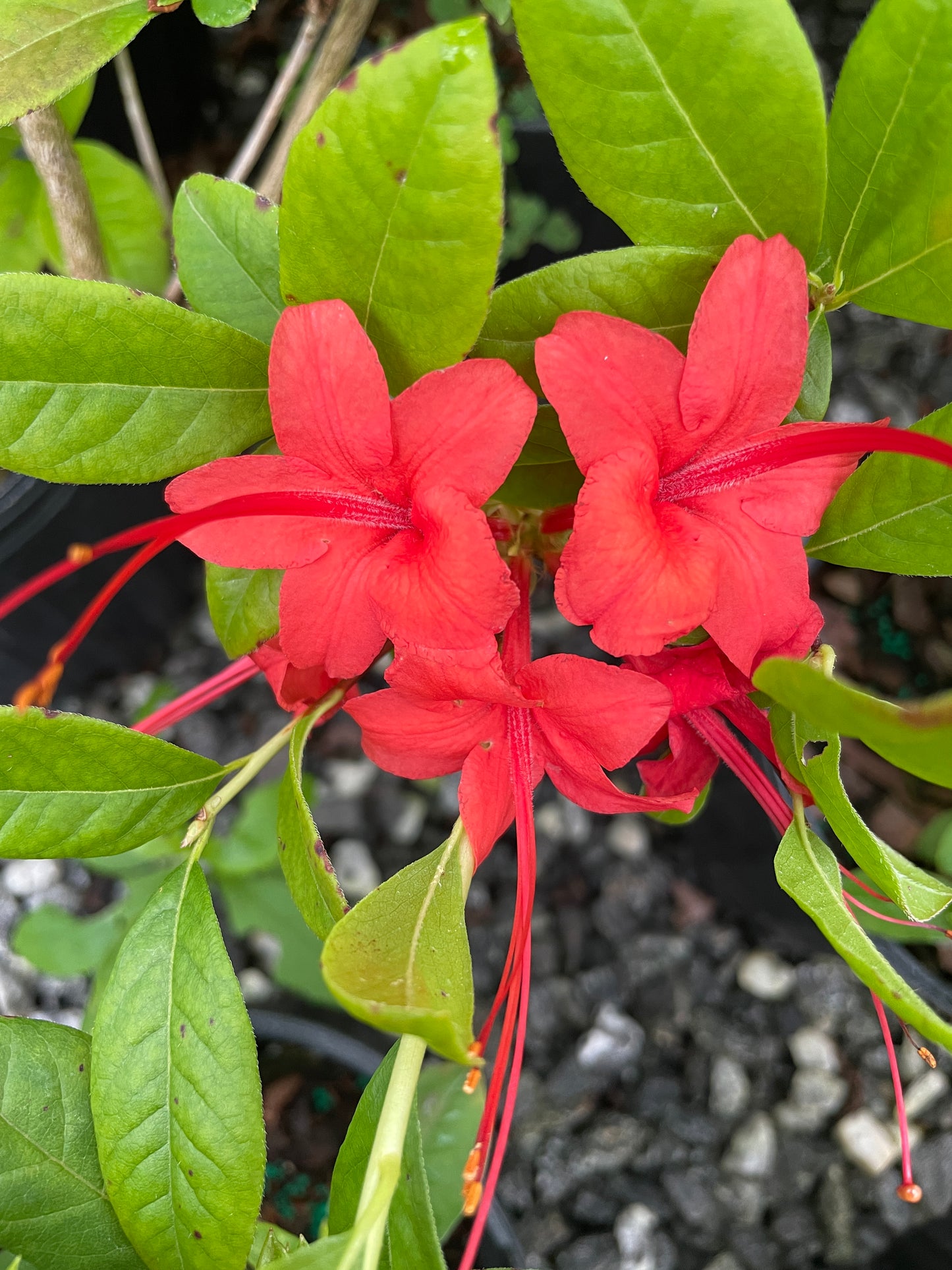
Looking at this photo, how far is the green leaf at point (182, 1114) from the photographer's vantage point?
0.62m

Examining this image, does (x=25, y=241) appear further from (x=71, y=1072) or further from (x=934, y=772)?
(x=934, y=772)

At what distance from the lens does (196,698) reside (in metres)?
0.74

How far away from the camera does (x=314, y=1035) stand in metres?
1.15

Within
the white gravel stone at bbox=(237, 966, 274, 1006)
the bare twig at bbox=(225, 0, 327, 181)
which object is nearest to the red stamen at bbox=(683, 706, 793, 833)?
the bare twig at bbox=(225, 0, 327, 181)

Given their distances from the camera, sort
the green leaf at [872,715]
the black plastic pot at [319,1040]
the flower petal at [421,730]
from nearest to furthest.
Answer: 1. the green leaf at [872,715]
2. the flower petal at [421,730]
3. the black plastic pot at [319,1040]

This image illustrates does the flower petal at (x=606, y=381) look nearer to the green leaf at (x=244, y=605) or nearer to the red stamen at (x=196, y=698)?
the green leaf at (x=244, y=605)

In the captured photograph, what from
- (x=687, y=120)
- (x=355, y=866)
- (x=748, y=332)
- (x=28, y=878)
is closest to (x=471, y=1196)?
(x=748, y=332)

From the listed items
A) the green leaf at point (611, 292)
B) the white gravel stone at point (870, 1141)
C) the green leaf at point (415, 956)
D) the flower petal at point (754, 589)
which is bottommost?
the white gravel stone at point (870, 1141)

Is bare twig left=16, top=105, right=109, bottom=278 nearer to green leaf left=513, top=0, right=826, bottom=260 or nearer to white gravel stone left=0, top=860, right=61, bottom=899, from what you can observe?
green leaf left=513, top=0, right=826, bottom=260

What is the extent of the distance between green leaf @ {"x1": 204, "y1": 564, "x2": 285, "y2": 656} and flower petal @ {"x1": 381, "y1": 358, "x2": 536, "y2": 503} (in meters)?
0.17

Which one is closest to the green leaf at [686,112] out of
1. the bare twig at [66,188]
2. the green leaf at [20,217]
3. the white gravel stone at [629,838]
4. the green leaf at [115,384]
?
the green leaf at [115,384]

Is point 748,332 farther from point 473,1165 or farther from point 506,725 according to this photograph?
point 473,1165

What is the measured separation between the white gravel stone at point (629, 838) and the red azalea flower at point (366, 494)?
3.52 ft

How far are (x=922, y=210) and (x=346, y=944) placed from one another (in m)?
0.49
